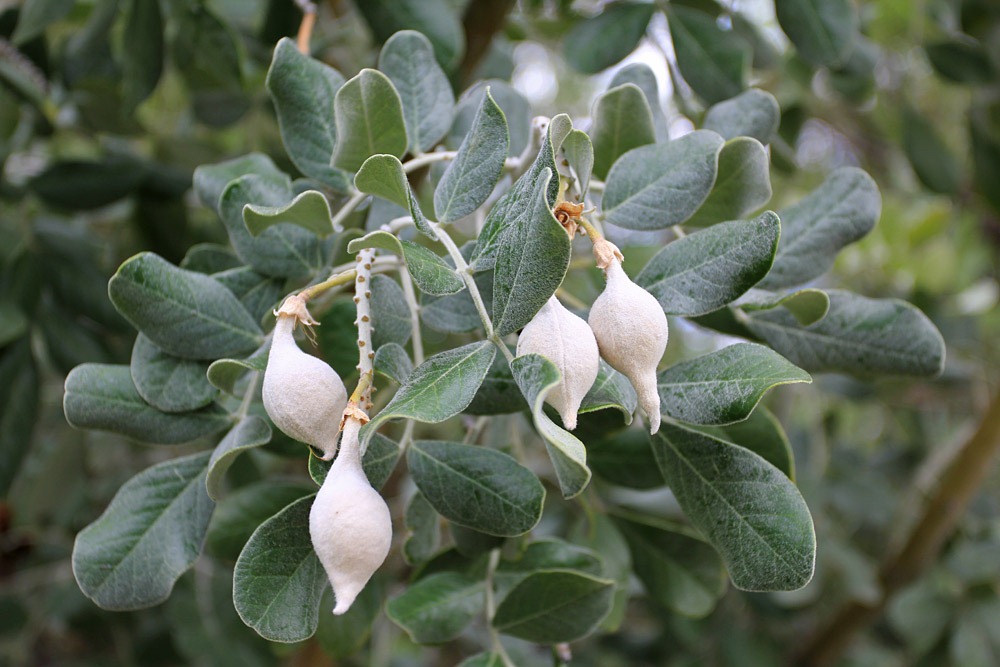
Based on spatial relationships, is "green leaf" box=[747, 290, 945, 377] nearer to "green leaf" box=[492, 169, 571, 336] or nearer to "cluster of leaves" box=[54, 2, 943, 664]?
"cluster of leaves" box=[54, 2, 943, 664]

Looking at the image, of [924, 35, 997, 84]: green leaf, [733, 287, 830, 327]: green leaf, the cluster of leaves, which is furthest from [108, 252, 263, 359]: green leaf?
[924, 35, 997, 84]: green leaf

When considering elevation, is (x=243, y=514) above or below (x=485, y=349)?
below

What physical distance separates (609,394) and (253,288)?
30 cm

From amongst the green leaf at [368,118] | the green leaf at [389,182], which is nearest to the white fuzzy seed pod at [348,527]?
the green leaf at [389,182]

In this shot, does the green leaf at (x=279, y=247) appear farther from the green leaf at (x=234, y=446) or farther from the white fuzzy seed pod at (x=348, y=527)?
the white fuzzy seed pod at (x=348, y=527)

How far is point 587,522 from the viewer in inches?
31.9

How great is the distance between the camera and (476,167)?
1.73ft

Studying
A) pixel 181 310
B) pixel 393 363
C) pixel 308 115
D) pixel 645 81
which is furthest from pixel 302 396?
pixel 645 81

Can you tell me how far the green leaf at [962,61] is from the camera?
1225mm

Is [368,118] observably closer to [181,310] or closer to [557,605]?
[181,310]

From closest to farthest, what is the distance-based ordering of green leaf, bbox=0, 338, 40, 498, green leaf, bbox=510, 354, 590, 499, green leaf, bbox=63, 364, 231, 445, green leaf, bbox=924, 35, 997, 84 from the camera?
green leaf, bbox=510, 354, 590, 499 → green leaf, bbox=63, 364, 231, 445 → green leaf, bbox=0, 338, 40, 498 → green leaf, bbox=924, 35, 997, 84

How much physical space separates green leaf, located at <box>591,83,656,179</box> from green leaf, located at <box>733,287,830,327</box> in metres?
0.14

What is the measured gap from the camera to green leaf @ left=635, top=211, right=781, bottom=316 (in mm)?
492

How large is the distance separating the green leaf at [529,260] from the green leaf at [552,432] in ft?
0.11
